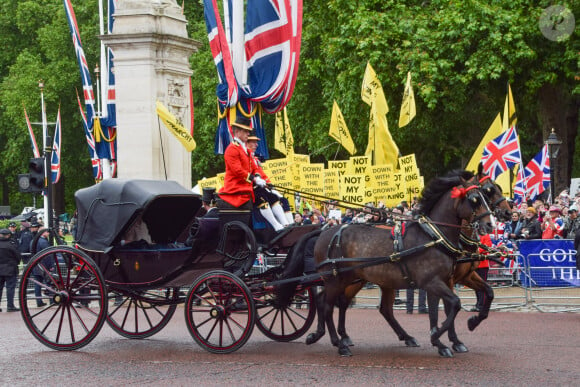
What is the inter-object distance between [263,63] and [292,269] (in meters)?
6.23

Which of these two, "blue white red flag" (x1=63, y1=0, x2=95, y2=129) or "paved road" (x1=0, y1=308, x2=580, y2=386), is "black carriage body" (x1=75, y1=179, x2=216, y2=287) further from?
"blue white red flag" (x1=63, y1=0, x2=95, y2=129)

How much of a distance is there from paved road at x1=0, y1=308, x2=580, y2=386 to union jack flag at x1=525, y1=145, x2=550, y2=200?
30.6 ft

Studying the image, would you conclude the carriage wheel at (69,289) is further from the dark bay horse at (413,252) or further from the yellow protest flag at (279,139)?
the yellow protest flag at (279,139)

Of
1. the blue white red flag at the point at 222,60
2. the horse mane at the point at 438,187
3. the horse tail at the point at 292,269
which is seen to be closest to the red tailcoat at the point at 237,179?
the horse tail at the point at 292,269

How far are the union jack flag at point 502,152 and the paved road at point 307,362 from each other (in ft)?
22.0

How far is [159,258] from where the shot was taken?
37.8 feet

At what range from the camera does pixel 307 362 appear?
1014cm

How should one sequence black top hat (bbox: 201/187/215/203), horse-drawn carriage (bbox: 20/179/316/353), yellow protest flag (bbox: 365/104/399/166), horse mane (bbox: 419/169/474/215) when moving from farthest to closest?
yellow protest flag (bbox: 365/104/399/166), black top hat (bbox: 201/187/215/203), horse-drawn carriage (bbox: 20/179/316/353), horse mane (bbox: 419/169/474/215)

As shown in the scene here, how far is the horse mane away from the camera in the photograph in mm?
10758

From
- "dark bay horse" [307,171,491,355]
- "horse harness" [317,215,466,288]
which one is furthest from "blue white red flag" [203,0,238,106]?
"horse harness" [317,215,466,288]

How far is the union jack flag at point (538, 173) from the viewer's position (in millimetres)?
22141

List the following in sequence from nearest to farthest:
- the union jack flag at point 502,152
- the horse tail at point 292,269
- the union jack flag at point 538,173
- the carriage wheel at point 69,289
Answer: the carriage wheel at point 69,289 → the horse tail at point 292,269 → the union jack flag at point 502,152 → the union jack flag at point 538,173

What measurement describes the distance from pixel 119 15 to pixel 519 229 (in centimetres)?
919

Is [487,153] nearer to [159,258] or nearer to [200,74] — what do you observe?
[159,258]
